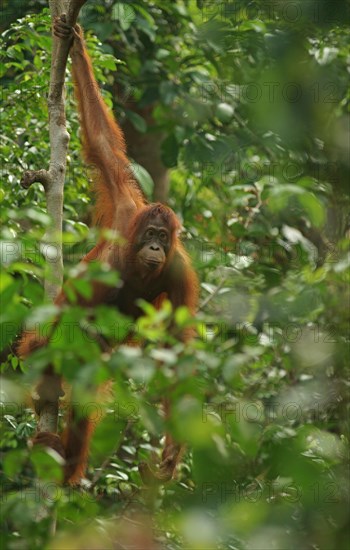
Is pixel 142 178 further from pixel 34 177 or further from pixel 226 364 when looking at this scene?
pixel 226 364

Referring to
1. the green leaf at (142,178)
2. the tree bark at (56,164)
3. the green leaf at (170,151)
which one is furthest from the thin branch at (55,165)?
the green leaf at (170,151)

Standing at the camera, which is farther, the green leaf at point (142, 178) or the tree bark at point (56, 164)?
the green leaf at point (142, 178)

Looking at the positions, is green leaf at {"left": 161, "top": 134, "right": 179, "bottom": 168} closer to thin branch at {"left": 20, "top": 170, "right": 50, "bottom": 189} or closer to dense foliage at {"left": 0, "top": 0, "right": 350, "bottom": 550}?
dense foliage at {"left": 0, "top": 0, "right": 350, "bottom": 550}

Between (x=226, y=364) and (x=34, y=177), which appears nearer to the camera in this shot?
(x=226, y=364)

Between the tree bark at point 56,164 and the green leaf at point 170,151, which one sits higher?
the tree bark at point 56,164

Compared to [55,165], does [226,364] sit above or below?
above

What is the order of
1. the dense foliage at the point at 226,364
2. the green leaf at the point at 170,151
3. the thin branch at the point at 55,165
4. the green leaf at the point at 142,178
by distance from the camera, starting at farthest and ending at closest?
the green leaf at the point at 170,151 → the green leaf at the point at 142,178 → the thin branch at the point at 55,165 → the dense foliage at the point at 226,364

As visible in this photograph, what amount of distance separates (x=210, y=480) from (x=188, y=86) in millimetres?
5083

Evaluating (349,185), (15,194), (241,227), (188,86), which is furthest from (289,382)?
(349,185)

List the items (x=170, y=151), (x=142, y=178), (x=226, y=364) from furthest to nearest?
(x=170, y=151)
(x=142, y=178)
(x=226, y=364)

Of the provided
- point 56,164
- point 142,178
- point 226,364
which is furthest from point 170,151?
point 226,364

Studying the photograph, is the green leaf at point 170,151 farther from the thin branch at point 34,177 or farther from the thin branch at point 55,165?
the thin branch at point 34,177

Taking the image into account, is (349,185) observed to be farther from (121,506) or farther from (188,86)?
(188,86)

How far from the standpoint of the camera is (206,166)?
6.06 m
